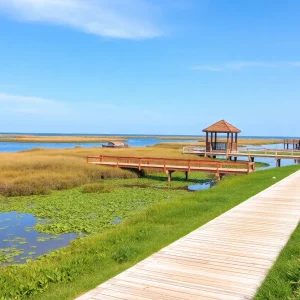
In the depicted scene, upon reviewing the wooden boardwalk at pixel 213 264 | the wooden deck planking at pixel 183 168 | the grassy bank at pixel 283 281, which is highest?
the grassy bank at pixel 283 281

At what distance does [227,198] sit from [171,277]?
25.7 feet

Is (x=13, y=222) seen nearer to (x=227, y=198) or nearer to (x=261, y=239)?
(x=227, y=198)

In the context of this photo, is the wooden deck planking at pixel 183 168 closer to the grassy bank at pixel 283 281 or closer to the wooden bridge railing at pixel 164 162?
the wooden bridge railing at pixel 164 162

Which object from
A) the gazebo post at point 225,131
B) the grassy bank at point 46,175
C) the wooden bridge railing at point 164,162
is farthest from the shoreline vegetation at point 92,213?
the gazebo post at point 225,131

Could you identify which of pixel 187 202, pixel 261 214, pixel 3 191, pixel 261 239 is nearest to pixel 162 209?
pixel 187 202

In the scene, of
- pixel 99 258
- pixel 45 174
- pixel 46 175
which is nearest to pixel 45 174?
pixel 45 174

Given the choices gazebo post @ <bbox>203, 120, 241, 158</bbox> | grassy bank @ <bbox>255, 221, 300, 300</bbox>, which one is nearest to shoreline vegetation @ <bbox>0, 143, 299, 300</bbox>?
grassy bank @ <bbox>255, 221, 300, 300</bbox>

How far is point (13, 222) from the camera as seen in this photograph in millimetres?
13023

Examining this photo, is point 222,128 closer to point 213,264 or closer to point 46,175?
point 46,175

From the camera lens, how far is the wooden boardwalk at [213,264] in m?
4.67

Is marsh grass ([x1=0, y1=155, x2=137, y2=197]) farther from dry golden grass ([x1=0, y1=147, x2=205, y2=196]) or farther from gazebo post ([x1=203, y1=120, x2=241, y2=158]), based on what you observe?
gazebo post ([x1=203, y1=120, x2=241, y2=158])

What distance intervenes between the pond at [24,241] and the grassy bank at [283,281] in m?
5.84

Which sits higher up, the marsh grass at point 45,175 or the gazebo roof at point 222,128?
the gazebo roof at point 222,128

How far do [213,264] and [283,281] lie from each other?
1145 millimetres
